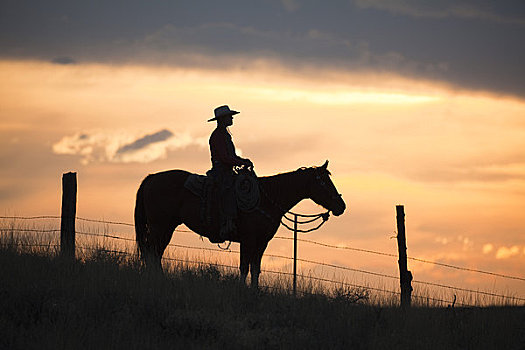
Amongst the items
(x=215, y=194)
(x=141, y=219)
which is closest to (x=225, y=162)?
(x=215, y=194)

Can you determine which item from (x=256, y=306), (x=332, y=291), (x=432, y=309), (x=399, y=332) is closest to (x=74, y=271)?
(x=256, y=306)

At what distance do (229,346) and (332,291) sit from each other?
3382 mm

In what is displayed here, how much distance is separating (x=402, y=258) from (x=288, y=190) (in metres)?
3.06

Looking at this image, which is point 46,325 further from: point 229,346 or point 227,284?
point 227,284

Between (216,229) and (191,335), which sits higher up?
(216,229)

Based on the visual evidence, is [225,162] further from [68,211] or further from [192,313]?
[192,313]

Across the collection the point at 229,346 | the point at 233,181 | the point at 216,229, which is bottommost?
the point at 229,346

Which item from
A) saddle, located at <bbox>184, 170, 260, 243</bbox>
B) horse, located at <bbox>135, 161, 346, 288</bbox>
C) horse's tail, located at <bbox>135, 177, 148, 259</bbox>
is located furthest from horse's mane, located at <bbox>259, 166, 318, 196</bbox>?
horse's tail, located at <bbox>135, 177, 148, 259</bbox>

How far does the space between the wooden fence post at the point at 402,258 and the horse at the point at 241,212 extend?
1973 mm

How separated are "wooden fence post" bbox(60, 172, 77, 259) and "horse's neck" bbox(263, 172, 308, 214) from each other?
3.56 metres

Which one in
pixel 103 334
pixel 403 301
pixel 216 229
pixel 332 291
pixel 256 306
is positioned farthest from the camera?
pixel 403 301

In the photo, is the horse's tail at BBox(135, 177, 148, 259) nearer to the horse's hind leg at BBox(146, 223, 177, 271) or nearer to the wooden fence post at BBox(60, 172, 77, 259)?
the horse's hind leg at BBox(146, 223, 177, 271)

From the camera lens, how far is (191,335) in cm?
998

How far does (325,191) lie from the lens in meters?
13.6
